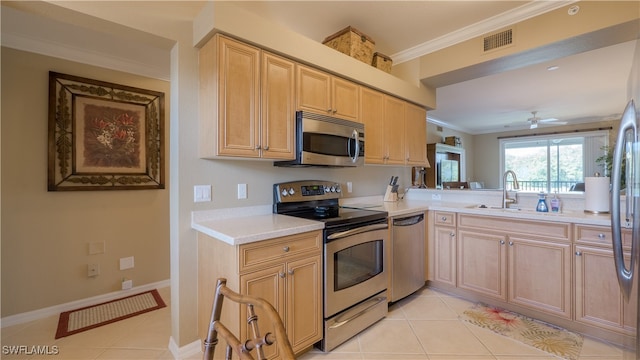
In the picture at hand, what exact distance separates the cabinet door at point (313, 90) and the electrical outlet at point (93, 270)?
8.18ft

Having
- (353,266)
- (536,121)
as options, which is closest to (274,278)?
(353,266)

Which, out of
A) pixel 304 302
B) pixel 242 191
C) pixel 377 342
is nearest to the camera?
pixel 304 302

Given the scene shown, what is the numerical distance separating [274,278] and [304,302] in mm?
314

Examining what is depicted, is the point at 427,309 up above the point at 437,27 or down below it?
below

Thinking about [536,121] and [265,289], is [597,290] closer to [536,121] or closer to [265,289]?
[265,289]

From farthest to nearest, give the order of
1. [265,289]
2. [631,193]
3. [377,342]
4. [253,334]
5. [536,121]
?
1. [536,121]
2. [377,342]
3. [265,289]
4. [631,193]
5. [253,334]

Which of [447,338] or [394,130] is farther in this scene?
[394,130]

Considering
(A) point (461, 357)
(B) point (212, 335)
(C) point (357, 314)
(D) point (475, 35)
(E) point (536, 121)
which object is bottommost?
(A) point (461, 357)

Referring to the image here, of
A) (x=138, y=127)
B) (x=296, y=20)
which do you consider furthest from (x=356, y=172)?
(x=138, y=127)

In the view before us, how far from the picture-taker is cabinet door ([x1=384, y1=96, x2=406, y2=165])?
2.96m

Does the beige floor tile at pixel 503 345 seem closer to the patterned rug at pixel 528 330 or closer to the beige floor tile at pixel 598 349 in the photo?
the patterned rug at pixel 528 330

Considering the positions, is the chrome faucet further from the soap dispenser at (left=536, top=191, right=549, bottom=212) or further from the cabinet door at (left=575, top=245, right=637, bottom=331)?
the cabinet door at (left=575, top=245, right=637, bottom=331)

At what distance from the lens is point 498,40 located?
256cm

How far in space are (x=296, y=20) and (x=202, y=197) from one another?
5.75ft
